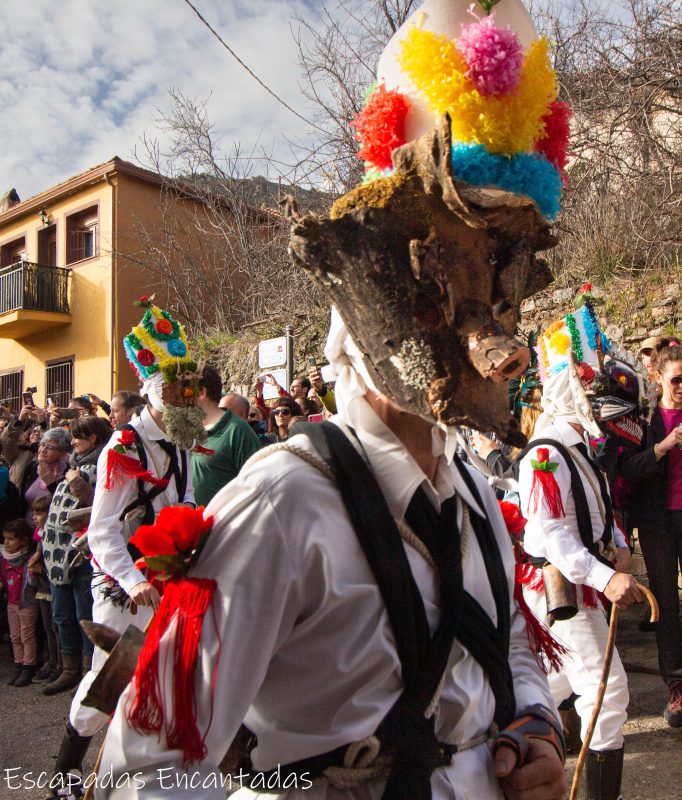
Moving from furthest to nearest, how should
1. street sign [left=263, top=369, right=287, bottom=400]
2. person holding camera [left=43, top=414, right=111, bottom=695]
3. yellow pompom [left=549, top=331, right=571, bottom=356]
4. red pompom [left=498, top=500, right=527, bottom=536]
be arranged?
street sign [left=263, top=369, right=287, bottom=400]
person holding camera [left=43, top=414, right=111, bottom=695]
yellow pompom [left=549, top=331, right=571, bottom=356]
red pompom [left=498, top=500, right=527, bottom=536]

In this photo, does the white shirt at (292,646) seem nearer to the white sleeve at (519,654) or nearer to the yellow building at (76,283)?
the white sleeve at (519,654)

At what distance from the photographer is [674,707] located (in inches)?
192

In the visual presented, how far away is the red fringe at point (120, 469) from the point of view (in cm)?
420

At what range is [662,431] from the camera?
5293mm

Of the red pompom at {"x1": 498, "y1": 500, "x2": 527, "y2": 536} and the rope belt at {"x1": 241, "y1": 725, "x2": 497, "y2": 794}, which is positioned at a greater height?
the red pompom at {"x1": 498, "y1": 500, "x2": 527, "y2": 536}

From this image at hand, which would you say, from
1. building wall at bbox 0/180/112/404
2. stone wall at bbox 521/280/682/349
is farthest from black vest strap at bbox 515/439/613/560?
building wall at bbox 0/180/112/404

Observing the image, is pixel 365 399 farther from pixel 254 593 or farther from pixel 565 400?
pixel 565 400

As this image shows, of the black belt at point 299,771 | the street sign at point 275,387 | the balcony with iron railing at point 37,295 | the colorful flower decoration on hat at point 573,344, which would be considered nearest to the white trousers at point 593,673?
the colorful flower decoration on hat at point 573,344

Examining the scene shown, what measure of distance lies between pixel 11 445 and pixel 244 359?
5.86 m

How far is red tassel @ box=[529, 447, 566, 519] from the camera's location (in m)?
3.78

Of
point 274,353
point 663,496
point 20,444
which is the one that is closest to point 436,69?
point 663,496

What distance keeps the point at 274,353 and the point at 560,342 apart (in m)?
4.92

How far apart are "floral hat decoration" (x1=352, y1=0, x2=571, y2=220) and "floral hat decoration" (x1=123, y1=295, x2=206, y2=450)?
3119mm

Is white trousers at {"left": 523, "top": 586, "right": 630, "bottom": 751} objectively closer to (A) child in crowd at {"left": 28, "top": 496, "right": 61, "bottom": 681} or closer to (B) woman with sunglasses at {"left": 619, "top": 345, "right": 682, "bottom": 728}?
(B) woman with sunglasses at {"left": 619, "top": 345, "right": 682, "bottom": 728}
